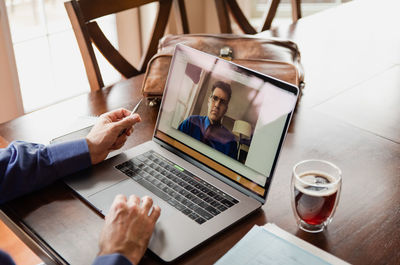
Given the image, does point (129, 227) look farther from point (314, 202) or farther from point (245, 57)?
point (245, 57)

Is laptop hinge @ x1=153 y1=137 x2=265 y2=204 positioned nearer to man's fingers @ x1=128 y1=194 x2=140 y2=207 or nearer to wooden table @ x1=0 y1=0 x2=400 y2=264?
wooden table @ x1=0 y1=0 x2=400 y2=264

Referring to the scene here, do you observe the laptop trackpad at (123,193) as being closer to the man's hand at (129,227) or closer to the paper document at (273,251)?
the man's hand at (129,227)

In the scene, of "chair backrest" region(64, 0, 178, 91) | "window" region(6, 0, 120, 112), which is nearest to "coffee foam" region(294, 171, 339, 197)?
"chair backrest" region(64, 0, 178, 91)

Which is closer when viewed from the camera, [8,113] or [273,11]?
[273,11]

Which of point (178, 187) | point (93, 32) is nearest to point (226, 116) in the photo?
point (178, 187)

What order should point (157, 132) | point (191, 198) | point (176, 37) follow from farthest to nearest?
1. point (176, 37)
2. point (157, 132)
3. point (191, 198)

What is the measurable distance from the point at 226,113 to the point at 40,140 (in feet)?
1.62

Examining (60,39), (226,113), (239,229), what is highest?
(226,113)

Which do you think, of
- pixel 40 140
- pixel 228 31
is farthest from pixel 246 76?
pixel 228 31

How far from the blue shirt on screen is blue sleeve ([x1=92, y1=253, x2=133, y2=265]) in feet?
1.07

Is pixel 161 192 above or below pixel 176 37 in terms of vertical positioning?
below

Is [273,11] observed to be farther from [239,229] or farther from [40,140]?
[239,229]

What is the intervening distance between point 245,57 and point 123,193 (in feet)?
1.94

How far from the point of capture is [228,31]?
2098 mm
